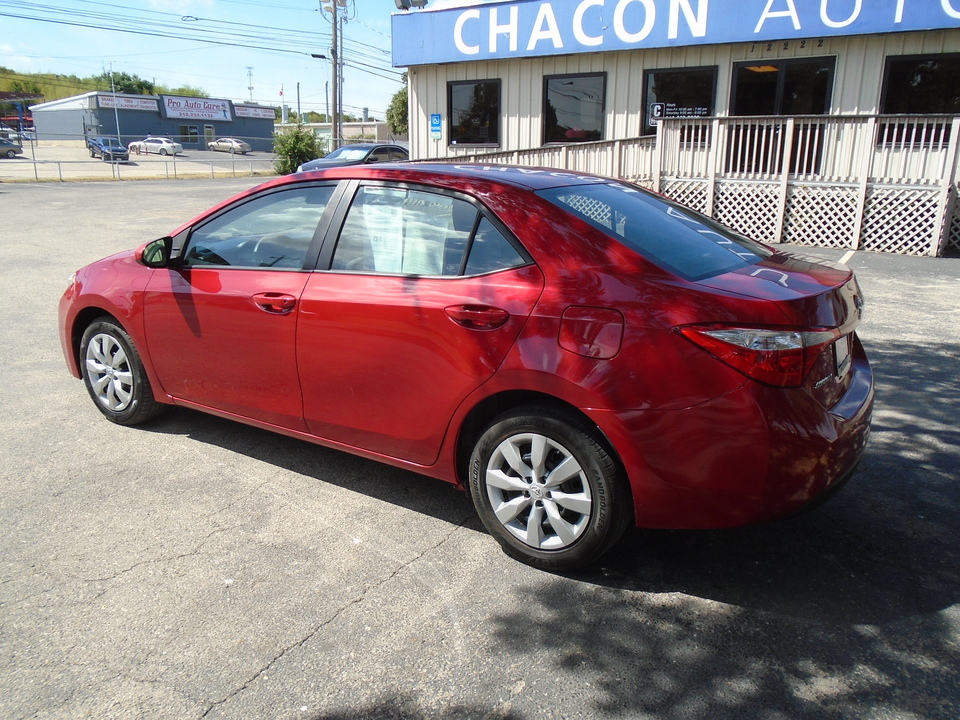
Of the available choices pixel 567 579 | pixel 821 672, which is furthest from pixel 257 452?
pixel 821 672

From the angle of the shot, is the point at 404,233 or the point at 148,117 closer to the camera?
the point at 404,233

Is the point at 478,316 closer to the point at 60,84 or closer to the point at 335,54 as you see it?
the point at 335,54

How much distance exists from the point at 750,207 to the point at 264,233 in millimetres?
10782

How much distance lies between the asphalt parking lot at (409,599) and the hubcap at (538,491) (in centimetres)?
20

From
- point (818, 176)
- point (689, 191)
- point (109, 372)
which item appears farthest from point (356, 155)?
point (109, 372)

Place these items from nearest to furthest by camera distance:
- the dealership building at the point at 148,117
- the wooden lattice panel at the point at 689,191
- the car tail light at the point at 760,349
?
1. the car tail light at the point at 760,349
2. the wooden lattice panel at the point at 689,191
3. the dealership building at the point at 148,117

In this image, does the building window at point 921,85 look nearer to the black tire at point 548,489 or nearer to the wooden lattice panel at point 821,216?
the wooden lattice panel at point 821,216

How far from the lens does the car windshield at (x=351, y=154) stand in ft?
75.8

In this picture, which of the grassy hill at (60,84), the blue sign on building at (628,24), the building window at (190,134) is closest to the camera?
the blue sign on building at (628,24)

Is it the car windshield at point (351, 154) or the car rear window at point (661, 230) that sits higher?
the car windshield at point (351, 154)

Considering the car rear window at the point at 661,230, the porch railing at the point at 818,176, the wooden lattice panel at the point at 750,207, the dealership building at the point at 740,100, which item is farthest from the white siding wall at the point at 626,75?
the car rear window at the point at 661,230

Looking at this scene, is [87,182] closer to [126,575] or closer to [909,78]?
[909,78]

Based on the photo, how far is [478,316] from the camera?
3252 mm

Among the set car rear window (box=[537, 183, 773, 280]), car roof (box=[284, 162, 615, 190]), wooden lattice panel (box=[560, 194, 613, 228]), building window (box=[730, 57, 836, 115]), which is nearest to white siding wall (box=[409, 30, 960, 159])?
building window (box=[730, 57, 836, 115])
